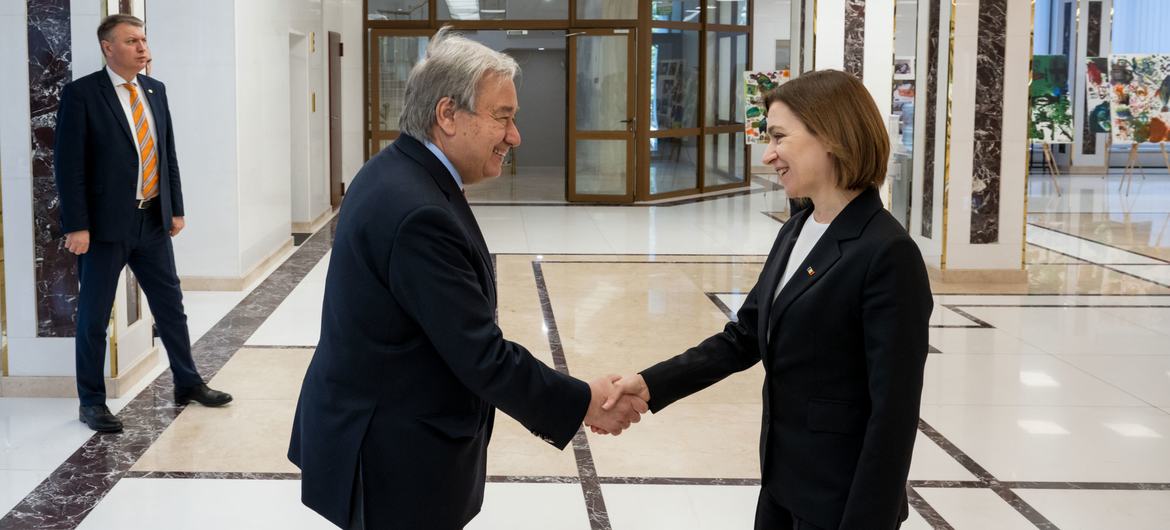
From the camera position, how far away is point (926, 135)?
9.77m

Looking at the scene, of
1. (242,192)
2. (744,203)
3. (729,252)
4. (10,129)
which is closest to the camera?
(10,129)

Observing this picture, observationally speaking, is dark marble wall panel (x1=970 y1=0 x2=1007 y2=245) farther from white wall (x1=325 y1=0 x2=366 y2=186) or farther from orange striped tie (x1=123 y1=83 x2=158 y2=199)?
white wall (x1=325 y1=0 x2=366 y2=186)

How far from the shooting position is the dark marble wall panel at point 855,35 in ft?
43.2

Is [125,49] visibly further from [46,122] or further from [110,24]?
[46,122]

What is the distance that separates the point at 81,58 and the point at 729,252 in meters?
6.57

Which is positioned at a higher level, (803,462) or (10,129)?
(10,129)

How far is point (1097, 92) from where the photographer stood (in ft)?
59.9

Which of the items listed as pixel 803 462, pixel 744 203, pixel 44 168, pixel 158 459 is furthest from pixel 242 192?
pixel 744 203

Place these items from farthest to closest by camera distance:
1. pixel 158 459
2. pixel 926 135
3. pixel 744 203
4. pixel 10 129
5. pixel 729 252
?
pixel 744 203
pixel 729 252
pixel 926 135
pixel 10 129
pixel 158 459

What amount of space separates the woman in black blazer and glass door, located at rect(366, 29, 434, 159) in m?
13.5

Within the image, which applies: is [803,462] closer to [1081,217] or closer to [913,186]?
[913,186]

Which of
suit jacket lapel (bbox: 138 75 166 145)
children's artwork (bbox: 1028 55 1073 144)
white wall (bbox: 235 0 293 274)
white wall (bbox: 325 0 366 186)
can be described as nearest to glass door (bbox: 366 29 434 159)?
white wall (bbox: 325 0 366 186)

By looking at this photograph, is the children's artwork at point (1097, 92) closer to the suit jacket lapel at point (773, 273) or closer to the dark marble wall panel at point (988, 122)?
the dark marble wall panel at point (988, 122)

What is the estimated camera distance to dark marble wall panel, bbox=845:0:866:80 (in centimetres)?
1317
